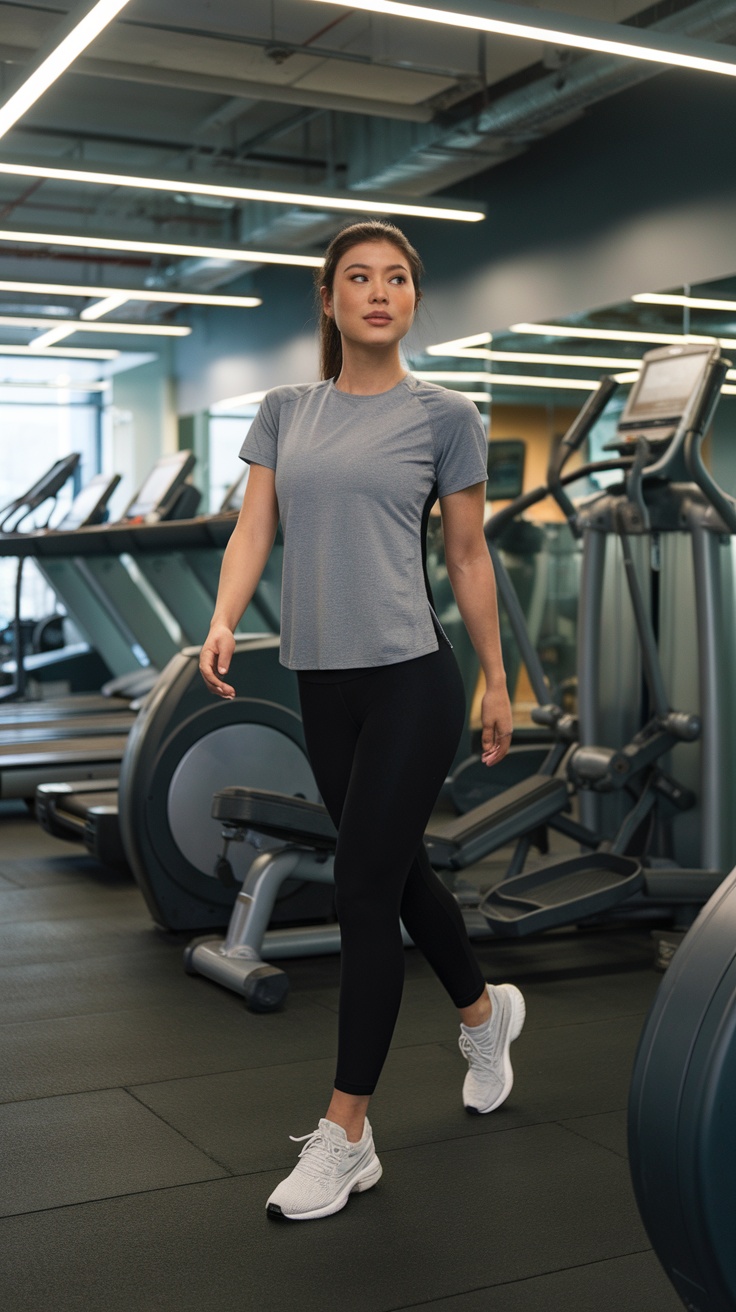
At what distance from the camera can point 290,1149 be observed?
7.20 feet

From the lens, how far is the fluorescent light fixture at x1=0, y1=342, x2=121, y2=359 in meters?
11.2

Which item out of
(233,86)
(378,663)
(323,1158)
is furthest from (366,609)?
(233,86)

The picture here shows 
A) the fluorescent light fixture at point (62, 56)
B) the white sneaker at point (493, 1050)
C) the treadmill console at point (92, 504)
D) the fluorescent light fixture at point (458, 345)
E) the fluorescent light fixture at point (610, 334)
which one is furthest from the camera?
the treadmill console at point (92, 504)

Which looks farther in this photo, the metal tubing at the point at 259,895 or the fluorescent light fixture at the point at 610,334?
the fluorescent light fixture at the point at 610,334

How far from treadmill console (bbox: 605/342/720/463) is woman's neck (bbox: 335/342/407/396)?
1695 mm

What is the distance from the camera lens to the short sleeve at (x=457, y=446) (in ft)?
6.39

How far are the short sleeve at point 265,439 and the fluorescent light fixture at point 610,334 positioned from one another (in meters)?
3.27

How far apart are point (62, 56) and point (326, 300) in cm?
291

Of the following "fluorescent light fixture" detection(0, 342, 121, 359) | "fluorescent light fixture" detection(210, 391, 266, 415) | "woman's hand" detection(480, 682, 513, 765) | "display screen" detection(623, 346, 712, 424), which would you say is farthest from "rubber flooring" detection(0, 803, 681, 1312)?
"fluorescent light fixture" detection(0, 342, 121, 359)

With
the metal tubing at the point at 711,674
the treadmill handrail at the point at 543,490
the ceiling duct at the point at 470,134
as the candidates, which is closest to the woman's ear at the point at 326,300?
the treadmill handrail at the point at 543,490

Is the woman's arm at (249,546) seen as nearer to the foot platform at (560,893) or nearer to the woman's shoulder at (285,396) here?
the woman's shoulder at (285,396)

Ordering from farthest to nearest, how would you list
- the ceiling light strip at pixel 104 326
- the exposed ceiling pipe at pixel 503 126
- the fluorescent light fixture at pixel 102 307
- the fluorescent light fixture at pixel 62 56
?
the ceiling light strip at pixel 104 326 → the fluorescent light fixture at pixel 102 307 → the exposed ceiling pipe at pixel 503 126 → the fluorescent light fixture at pixel 62 56

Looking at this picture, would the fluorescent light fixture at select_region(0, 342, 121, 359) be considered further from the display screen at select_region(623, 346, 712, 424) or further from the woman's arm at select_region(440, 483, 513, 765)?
the woman's arm at select_region(440, 483, 513, 765)

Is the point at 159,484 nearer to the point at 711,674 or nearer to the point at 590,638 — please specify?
the point at 590,638
